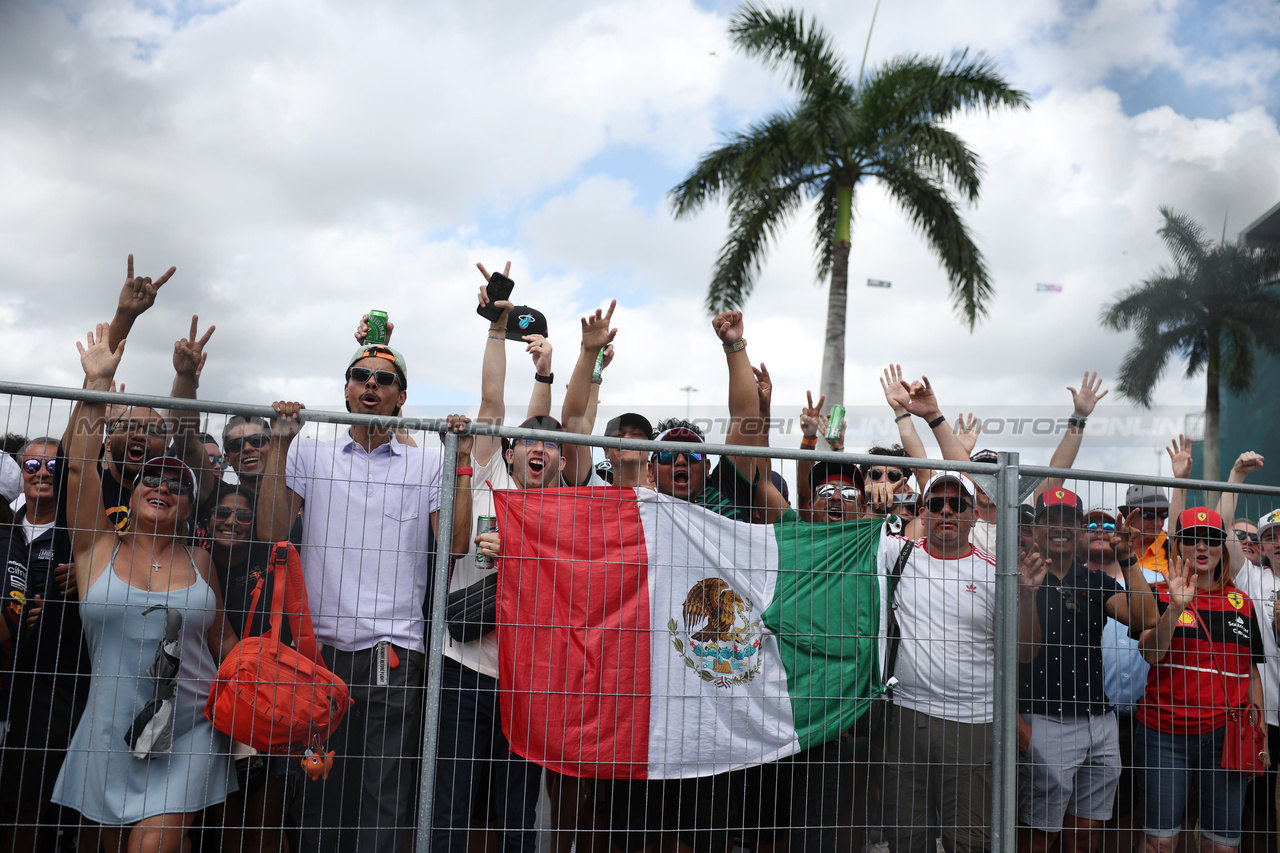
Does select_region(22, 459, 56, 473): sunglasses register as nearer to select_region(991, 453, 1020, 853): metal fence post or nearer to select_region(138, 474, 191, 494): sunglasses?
select_region(138, 474, 191, 494): sunglasses

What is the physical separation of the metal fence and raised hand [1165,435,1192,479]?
207 centimetres

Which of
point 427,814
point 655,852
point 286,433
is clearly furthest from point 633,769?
point 286,433

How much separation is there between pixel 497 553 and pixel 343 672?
0.74 meters

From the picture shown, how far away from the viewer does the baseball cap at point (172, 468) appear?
3.32 m

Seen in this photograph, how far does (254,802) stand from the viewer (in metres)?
3.46

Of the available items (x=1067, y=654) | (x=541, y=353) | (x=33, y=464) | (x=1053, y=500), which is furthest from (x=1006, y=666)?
(x=33, y=464)

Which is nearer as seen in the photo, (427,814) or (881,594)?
(427,814)

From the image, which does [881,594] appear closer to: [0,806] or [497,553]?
[497,553]

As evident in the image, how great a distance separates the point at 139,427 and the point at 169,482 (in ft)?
1.17

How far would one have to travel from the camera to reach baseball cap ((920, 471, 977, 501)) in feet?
12.8

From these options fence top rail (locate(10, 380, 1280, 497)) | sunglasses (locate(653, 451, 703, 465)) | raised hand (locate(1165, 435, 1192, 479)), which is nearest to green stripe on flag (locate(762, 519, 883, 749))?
fence top rail (locate(10, 380, 1280, 497))

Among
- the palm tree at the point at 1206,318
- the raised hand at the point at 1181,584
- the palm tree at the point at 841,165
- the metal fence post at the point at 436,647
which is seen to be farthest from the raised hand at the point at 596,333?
the palm tree at the point at 1206,318

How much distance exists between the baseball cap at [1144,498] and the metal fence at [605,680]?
0.52 ft

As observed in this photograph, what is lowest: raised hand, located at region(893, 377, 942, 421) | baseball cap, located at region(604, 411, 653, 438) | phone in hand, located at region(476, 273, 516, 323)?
baseball cap, located at region(604, 411, 653, 438)
